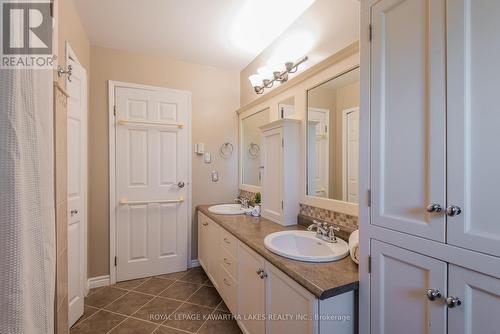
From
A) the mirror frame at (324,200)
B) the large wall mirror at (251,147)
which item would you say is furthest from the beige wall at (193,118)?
the mirror frame at (324,200)

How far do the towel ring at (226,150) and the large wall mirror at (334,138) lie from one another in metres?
1.43

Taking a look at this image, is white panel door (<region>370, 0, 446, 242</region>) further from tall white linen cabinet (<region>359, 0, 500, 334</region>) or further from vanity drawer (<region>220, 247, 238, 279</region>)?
vanity drawer (<region>220, 247, 238, 279</region>)

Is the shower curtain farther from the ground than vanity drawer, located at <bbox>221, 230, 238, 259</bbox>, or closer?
farther from the ground

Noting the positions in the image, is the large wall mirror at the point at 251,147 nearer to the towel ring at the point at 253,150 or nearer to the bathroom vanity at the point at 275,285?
the towel ring at the point at 253,150

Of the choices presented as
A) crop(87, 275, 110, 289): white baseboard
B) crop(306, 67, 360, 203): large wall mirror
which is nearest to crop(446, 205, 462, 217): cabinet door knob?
crop(306, 67, 360, 203): large wall mirror

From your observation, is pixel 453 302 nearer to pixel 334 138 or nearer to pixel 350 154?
pixel 350 154

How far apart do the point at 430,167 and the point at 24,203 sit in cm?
125

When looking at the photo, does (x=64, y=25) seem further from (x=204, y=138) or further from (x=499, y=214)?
(x=499, y=214)

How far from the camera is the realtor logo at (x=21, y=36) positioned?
1.99 ft

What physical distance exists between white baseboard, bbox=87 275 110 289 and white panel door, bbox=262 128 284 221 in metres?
1.87

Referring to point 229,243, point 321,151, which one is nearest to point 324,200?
point 321,151

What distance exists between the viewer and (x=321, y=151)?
187 centimetres

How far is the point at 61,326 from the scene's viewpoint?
129 centimetres

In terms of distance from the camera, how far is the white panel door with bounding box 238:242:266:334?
4.77ft
